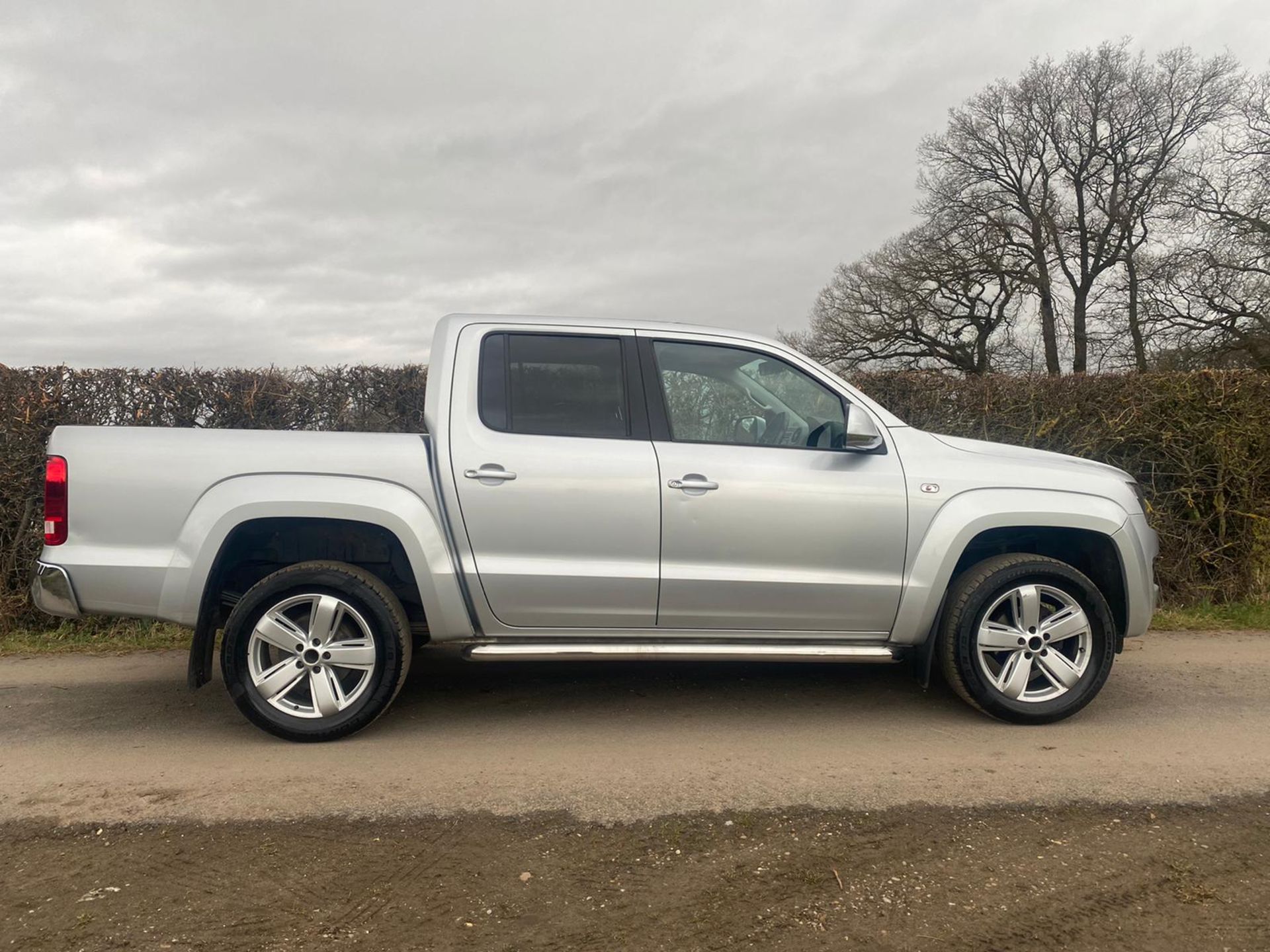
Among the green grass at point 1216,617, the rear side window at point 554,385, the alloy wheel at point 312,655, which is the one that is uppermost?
the rear side window at point 554,385

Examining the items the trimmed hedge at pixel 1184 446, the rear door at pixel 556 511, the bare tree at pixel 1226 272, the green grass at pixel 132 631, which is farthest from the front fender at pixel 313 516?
the bare tree at pixel 1226 272

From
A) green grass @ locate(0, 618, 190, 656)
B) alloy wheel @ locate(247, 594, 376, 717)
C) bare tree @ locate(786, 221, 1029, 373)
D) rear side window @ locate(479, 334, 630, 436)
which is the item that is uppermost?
bare tree @ locate(786, 221, 1029, 373)

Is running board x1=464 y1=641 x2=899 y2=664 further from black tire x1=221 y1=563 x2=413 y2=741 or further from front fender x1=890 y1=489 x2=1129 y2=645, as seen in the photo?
black tire x1=221 y1=563 x2=413 y2=741

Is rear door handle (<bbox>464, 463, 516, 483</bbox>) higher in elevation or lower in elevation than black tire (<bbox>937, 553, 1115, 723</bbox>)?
higher

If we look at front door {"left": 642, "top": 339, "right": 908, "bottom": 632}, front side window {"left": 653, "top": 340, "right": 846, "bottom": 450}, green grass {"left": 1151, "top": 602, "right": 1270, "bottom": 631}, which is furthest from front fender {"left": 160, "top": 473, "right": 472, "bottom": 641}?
green grass {"left": 1151, "top": 602, "right": 1270, "bottom": 631}

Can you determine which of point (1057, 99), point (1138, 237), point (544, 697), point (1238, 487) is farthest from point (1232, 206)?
point (544, 697)

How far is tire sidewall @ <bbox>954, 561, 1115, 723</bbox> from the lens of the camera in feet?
13.5

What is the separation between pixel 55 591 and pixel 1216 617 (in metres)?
7.48

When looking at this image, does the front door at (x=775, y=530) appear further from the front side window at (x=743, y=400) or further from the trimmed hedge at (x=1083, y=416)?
the trimmed hedge at (x=1083, y=416)

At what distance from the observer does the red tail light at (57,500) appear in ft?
12.6

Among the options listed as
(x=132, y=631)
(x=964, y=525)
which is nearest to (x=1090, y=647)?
(x=964, y=525)

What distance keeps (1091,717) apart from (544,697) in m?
2.72

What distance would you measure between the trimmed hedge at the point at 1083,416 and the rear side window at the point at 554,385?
286cm

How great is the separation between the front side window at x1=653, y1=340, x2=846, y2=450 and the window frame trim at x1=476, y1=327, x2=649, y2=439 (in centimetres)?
12
